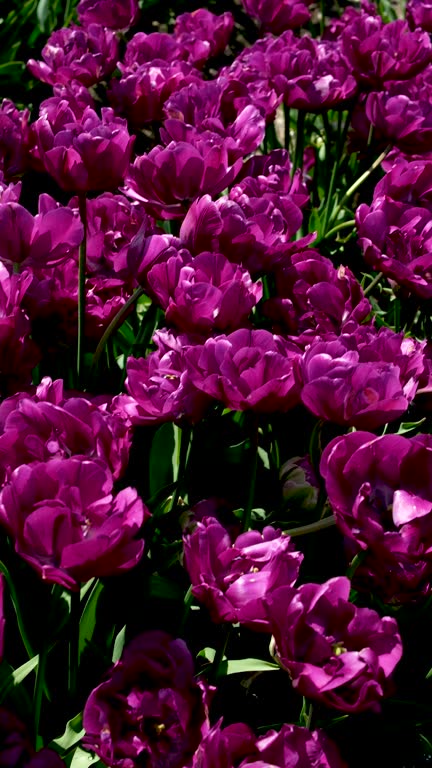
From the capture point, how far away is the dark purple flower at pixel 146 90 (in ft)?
5.36

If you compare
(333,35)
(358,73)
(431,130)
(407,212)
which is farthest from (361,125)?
(407,212)

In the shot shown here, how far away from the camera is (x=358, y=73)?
1.88 metres

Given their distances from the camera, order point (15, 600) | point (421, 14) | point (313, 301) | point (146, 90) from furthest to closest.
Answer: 1. point (421, 14)
2. point (146, 90)
3. point (313, 301)
4. point (15, 600)

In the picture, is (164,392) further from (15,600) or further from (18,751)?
(18,751)

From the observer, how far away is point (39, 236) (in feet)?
3.78

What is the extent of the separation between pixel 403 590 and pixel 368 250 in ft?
1.79

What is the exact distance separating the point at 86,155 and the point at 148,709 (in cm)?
71

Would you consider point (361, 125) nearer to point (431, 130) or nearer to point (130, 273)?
point (431, 130)

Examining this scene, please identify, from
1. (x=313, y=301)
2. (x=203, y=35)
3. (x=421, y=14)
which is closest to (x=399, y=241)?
(x=313, y=301)

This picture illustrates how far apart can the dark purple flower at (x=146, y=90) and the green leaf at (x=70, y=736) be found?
3.59 feet

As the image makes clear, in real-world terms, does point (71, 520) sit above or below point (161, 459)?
above

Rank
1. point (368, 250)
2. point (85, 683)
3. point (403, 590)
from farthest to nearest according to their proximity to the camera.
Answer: point (368, 250)
point (85, 683)
point (403, 590)

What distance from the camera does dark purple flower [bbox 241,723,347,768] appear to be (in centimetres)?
81

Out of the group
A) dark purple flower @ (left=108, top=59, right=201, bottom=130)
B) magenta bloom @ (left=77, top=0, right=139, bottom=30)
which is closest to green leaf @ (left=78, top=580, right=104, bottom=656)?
dark purple flower @ (left=108, top=59, right=201, bottom=130)
